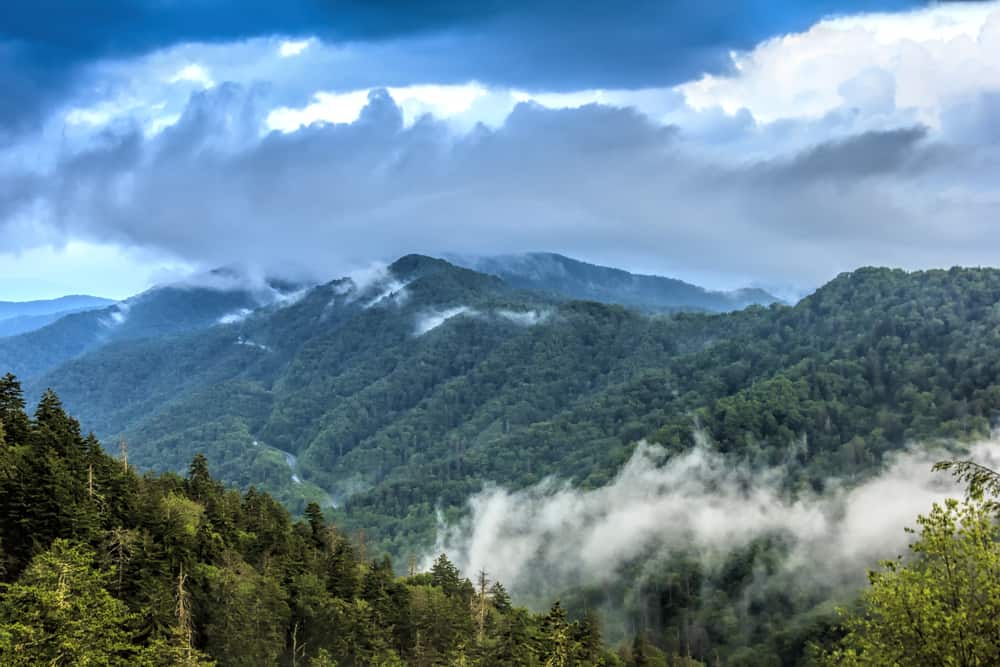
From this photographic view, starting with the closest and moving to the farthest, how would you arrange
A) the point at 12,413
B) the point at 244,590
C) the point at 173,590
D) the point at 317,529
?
the point at 173,590
the point at 244,590
the point at 12,413
the point at 317,529

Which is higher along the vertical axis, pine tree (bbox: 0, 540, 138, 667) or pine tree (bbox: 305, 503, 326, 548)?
pine tree (bbox: 0, 540, 138, 667)

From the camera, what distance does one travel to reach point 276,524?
4432 inches

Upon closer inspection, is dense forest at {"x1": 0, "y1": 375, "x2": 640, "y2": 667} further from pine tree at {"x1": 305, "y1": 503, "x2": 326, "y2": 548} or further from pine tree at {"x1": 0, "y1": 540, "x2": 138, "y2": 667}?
pine tree at {"x1": 305, "y1": 503, "x2": 326, "y2": 548}

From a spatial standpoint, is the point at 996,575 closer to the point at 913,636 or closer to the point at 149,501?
the point at 913,636

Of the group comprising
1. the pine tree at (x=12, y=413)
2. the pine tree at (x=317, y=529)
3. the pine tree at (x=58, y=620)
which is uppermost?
the pine tree at (x=12, y=413)

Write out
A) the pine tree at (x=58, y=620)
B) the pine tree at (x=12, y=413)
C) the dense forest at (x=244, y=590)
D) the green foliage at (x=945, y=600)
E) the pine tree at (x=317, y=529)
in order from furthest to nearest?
the pine tree at (x=317, y=529), the pine tree at (x=12, y=413), the pine tree at (x=58, y=620), the dense forest at (x=244, y=590), the green foliage at (x=945, y=600)

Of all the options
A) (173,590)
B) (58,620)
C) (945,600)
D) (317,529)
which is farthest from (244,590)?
(945,600)

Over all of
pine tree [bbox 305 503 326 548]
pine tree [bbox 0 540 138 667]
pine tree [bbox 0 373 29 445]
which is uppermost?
pine tree [bbox 0 373 29 445]

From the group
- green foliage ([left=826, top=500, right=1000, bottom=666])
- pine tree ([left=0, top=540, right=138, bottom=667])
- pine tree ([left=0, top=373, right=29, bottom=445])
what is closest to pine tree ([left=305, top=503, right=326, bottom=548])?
pine tree ([left=0, top=373, right=29, bottom=445])

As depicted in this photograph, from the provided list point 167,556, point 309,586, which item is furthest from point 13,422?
point 309,586

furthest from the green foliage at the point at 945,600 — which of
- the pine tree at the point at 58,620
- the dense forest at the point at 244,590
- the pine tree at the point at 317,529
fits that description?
the pine tree at the point at 317,529

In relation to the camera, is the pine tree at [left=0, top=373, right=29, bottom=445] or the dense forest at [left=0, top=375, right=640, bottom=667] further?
the pine tree at [left=0, top=373, right=29, bottom=445]

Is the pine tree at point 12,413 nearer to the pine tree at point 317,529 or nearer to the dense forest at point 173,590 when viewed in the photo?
the dense forest at point 173,590

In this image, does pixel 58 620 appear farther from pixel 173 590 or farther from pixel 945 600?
pixel 945 600
